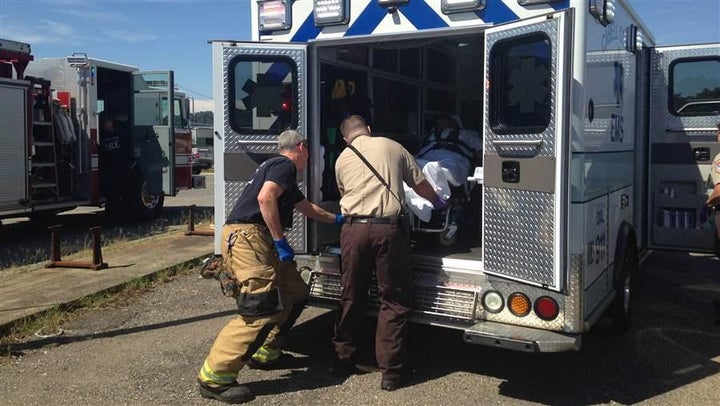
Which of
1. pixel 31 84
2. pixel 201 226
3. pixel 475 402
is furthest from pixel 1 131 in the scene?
pixel 475 402

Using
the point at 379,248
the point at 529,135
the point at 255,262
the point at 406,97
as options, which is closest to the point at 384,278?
the point at 379,248

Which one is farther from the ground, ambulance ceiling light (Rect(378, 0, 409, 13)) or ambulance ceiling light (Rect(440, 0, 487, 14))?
ambulance ceiling light (Rect(378, 0, 409, 13))

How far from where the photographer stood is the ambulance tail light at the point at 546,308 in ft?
13.0

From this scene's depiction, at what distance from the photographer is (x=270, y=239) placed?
4.43 meters

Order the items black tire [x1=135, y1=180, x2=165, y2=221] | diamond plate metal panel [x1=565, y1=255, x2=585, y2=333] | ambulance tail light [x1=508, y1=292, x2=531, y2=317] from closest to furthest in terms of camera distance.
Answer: diamond plate metal panel [x1=565, y1=255, x2=585, y2=333] → ambulance tail light [x1=508, y1=292, x2=531, y2=317] → black tire [x1=135, y1=180, x2=165, y2=221]

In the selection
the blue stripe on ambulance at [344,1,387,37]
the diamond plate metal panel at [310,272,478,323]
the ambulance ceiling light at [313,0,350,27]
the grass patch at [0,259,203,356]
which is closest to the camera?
the diamond plate metal panel at [310,272,478,323]

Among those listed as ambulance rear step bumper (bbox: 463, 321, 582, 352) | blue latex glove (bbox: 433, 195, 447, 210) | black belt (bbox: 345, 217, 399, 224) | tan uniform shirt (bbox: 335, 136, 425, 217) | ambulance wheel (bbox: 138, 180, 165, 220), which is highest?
tan uniform shirt (bbox: 335, 136, 425, 217)

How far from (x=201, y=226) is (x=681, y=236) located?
A: 7968mm

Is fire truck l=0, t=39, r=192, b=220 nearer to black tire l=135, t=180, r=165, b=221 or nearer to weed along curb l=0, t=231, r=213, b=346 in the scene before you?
black tire l=135, t=180, r=165, b=221

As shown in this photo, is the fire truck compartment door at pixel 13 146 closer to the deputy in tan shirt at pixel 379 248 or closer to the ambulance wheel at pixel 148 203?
the ambulance wheel at pixel 148 203

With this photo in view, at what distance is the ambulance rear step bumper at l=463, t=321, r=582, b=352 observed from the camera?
3.84m

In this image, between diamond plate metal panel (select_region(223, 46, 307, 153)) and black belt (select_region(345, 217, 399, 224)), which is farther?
diamond plate metal panel (select_region(223, 46, 307, 153))

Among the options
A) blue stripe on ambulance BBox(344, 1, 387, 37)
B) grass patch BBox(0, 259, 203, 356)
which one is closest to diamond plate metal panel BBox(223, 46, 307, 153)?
blue stripe on ambulance BBox(344, 1, 387, 37)

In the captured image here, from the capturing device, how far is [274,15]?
503cm
